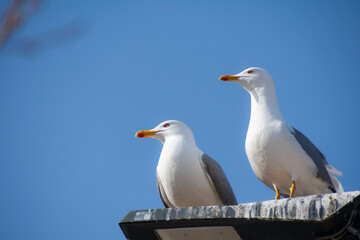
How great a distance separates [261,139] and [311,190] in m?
0.76

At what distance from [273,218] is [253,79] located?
9.55 feet

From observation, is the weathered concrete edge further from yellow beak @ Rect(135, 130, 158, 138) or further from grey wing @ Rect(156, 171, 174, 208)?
yellow beak @ Rect(135, 130, 158, 138)

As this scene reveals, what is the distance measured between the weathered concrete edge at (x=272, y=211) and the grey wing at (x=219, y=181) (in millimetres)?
2026

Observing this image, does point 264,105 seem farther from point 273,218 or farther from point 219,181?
point 273,218

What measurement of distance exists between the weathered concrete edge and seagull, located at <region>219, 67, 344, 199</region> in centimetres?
177

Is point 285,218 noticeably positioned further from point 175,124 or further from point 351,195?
point 175,124

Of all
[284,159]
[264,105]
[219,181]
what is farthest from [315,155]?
[219,181]

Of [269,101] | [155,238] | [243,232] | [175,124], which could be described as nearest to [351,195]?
[243,232]

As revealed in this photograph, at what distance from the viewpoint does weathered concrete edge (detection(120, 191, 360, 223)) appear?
3385 millimetres

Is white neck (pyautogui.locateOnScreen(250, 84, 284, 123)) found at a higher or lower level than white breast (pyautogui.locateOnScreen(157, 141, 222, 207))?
higher

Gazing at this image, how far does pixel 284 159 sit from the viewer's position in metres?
5.45

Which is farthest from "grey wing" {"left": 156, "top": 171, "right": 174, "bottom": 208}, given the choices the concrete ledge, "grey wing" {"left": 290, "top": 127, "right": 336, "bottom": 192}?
the concrete ledge

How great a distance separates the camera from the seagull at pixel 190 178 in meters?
5.95

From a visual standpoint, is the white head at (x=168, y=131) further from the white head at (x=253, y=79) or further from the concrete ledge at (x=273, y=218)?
the concrete ledge at (x=273, y=218)
